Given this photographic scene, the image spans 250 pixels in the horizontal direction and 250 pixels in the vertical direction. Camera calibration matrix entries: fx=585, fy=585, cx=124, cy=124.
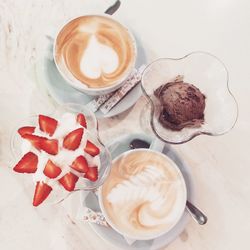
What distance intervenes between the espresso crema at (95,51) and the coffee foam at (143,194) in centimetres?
19

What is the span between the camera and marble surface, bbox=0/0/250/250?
1.31 metres

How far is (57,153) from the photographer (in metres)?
1.10

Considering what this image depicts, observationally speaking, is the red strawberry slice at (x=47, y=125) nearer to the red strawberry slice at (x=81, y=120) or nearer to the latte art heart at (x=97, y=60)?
the red strawberry slice at (x=81, y=120)

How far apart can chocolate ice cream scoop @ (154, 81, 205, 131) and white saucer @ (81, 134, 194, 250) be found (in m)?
0.07

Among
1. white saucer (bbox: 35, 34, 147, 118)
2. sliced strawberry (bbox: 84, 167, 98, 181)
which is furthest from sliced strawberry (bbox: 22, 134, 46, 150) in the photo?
white saucer (bbox: 35, 34, 147, 118)

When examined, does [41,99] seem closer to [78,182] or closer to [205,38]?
[78,182]

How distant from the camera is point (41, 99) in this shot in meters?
1.34

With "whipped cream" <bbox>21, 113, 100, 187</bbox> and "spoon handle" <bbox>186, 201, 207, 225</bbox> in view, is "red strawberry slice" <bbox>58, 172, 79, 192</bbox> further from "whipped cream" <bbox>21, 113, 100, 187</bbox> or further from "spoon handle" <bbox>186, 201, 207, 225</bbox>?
"spoon handle" <bbox>186, 201, 207, 225</bbox>

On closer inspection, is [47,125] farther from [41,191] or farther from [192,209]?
[192,209]

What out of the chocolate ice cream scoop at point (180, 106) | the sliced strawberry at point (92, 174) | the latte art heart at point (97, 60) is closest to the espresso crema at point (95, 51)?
the latte art heart at point (97, 60)

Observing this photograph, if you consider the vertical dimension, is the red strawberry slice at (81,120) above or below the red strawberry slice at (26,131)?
above

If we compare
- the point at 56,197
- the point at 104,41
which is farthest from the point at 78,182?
the point at 104,41

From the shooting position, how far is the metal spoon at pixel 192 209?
125 centimetres

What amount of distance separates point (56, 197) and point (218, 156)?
Answer: 1.26 ft
